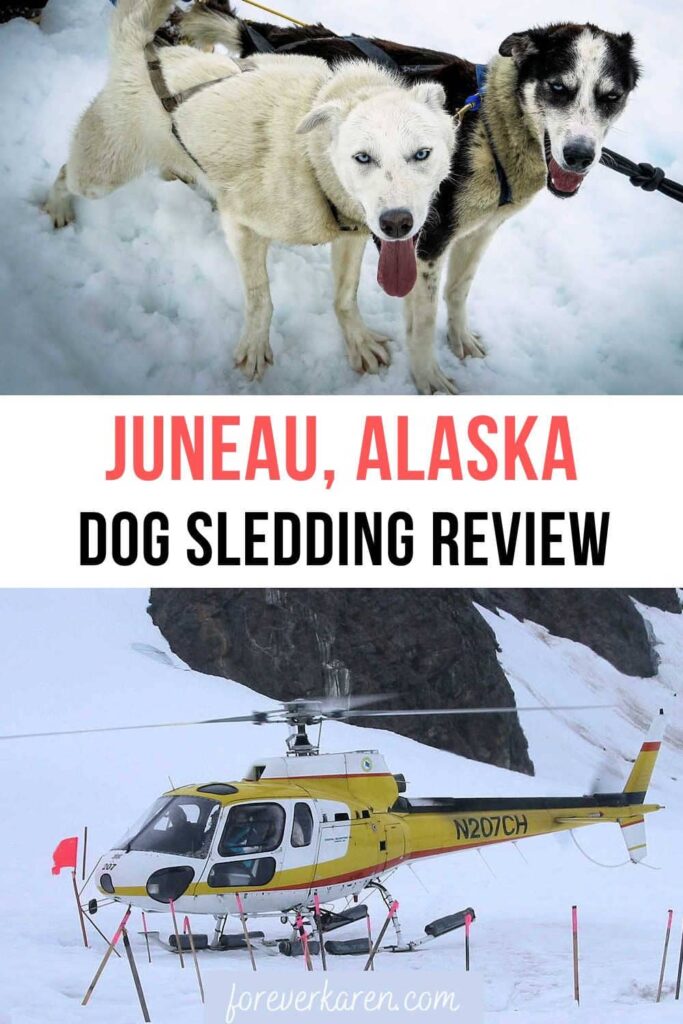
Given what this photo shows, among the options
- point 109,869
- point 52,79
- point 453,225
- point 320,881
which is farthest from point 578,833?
point 52,79

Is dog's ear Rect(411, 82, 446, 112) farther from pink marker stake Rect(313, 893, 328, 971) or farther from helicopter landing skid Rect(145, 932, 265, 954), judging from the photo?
helicopter landing skid Rect(145, 932, 265, 954)

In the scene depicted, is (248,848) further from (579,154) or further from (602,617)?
(602,617)

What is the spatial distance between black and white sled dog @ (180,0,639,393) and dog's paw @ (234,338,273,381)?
2.12 feet

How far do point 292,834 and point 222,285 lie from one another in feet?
8.05

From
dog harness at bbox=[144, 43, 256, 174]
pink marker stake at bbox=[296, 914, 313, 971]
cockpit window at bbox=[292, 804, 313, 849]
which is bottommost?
pink marker stake at bbox=[296, 914, 313, 971]

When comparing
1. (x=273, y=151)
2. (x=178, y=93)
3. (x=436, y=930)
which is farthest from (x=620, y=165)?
(x=436, y=930)

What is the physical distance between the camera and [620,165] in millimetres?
5520

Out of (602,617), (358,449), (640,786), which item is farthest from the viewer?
(602,617)

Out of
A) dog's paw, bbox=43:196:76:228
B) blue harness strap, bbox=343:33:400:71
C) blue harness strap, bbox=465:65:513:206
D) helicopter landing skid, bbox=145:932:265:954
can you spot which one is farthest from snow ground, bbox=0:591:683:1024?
blue harness strap, bbox=343:33:400:71

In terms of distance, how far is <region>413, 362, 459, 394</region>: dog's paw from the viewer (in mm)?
5738

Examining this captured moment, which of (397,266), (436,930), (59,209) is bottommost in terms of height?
(436,930)

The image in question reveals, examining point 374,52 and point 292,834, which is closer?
point 374,52

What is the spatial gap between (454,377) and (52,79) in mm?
2186

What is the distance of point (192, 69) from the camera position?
5.37 m
